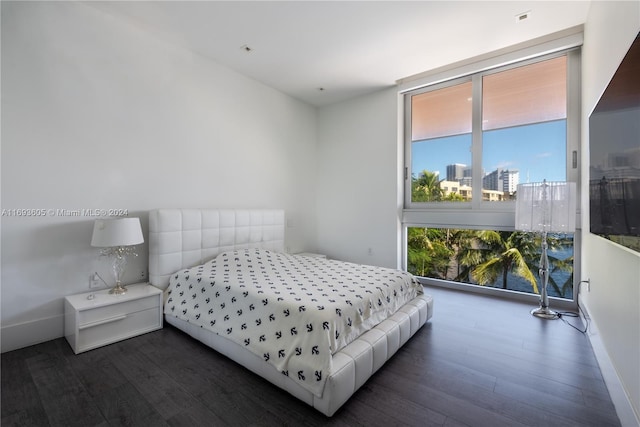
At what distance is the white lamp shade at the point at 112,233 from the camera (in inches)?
91.7

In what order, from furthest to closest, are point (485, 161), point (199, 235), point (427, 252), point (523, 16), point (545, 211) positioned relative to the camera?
point (427, 252), point (485, 161), point (199, 235), point (545, 211), point (523, 16)

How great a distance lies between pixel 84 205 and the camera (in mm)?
2539

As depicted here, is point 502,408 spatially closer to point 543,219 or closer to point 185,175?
point 543,219

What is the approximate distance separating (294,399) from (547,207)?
286 centimetres

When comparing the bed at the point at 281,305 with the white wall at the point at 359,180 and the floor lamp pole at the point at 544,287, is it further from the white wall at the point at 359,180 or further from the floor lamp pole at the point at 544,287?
the white wall at the point at 359,180

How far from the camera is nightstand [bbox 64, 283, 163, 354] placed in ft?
7.22

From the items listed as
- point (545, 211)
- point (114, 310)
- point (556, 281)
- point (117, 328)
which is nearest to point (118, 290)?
point (114, 310)

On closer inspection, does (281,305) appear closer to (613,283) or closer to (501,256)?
(613,283)

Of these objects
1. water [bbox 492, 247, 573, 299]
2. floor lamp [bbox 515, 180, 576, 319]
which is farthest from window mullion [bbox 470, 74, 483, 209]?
water [bbox 492, 247, 573, 299]

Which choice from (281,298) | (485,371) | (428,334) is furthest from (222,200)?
(485,371)

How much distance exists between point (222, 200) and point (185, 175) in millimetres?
544

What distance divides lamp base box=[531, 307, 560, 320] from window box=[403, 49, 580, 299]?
1.66ft

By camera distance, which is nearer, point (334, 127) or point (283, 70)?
point (283, 70)

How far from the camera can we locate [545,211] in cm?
279
